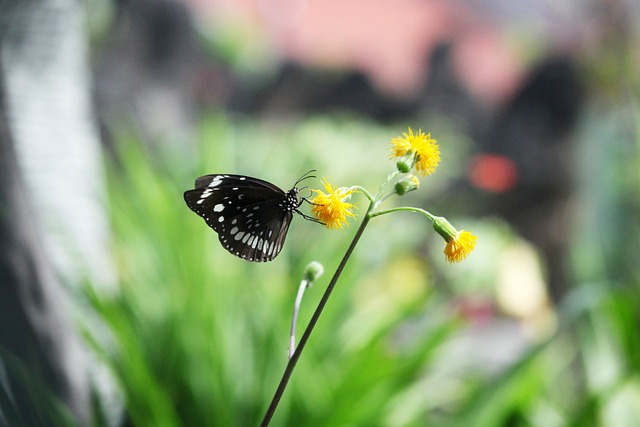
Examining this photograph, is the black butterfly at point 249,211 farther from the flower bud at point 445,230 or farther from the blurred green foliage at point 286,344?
the blurred green foliage at point 286,344

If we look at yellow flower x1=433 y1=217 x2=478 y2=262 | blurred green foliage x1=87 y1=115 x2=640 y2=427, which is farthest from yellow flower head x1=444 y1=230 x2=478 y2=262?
blurred green foliage x1=87 y1=115 x2=640 y2=427

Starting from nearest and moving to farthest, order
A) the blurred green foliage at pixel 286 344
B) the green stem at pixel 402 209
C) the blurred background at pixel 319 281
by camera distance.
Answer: the green stem at pixel 402 209, the blurred background at pixel 319 281, the blurred green foliage at pixel 286 344

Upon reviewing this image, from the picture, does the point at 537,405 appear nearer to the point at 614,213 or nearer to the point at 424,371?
the point at 424,371

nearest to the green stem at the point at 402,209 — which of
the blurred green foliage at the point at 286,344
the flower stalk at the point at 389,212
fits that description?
the flower stalk at the point at 389,212

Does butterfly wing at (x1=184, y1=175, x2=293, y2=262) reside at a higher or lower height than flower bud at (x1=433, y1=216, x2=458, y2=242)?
lower

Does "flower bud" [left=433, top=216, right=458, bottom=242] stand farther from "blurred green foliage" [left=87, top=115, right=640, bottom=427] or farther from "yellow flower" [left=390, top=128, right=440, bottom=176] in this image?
"blurred green foliage" [left=87, top=115, right=640, bottom=427]

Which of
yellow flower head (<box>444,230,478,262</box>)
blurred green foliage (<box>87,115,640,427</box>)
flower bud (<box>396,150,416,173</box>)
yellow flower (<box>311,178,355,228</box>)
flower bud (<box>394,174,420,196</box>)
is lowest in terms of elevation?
yellow flower (<box>311,178,355,228</box>)

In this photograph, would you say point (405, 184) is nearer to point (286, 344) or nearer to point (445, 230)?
point (445, 230)

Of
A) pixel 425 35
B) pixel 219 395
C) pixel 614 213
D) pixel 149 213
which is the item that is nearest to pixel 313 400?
pixel 219 395
